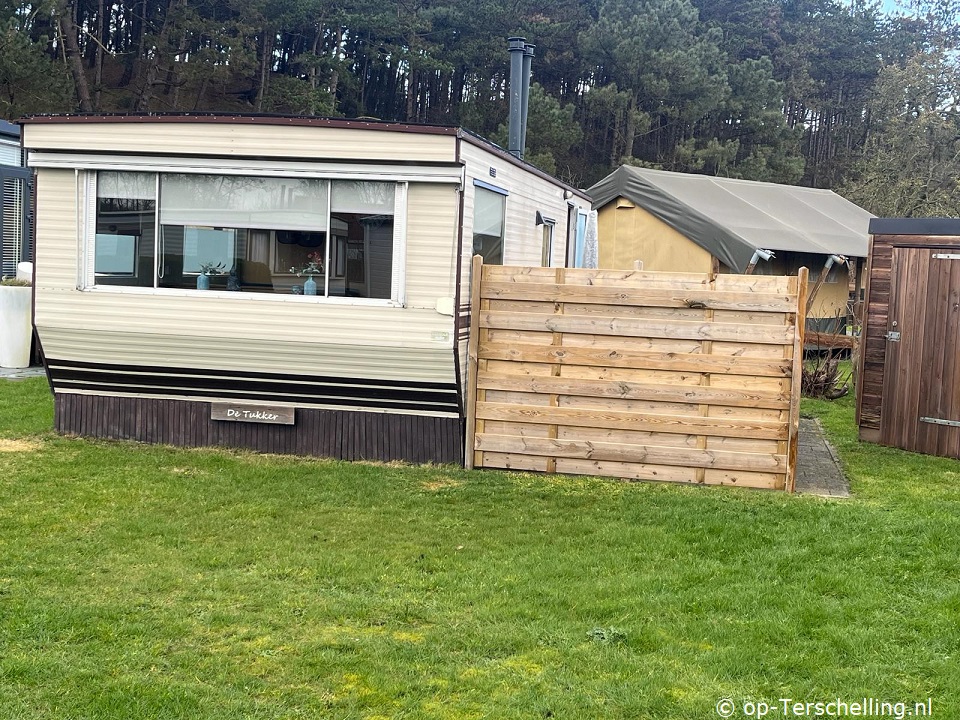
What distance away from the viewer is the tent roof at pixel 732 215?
58.4ft

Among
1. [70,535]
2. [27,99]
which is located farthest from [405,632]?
[27,99]

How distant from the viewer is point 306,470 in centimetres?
861

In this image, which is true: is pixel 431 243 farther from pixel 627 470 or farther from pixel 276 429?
pixel 627 470

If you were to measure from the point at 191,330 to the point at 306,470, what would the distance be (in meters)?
1.64

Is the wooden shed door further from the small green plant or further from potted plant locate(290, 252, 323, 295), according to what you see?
the small green plant

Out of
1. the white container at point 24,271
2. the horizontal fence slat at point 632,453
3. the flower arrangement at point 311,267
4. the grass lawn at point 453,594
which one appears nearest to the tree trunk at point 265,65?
the white container at point 24,271

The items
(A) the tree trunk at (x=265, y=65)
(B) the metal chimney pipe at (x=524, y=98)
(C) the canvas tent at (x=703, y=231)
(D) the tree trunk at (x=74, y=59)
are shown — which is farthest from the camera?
(A) the tree trunk at (x=265, y=65)

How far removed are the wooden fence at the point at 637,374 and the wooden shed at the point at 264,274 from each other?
408 millimetres

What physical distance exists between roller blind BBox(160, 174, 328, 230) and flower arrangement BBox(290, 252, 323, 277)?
0.24 m

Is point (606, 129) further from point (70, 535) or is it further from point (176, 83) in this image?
point (70, 535)

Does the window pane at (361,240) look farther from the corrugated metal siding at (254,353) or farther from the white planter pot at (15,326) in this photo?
the white planter pot at (15,326)

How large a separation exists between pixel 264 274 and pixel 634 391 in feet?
10.8

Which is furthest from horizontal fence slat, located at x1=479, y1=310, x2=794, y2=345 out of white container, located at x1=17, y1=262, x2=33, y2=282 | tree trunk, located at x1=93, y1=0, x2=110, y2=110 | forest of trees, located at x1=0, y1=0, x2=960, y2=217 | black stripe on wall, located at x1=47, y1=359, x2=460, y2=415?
tree trunk, located at x1=93, y1=0, x2=110, y2=110

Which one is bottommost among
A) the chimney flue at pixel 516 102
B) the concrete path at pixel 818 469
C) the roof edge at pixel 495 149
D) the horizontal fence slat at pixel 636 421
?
the concrete path at pixel 818 469
